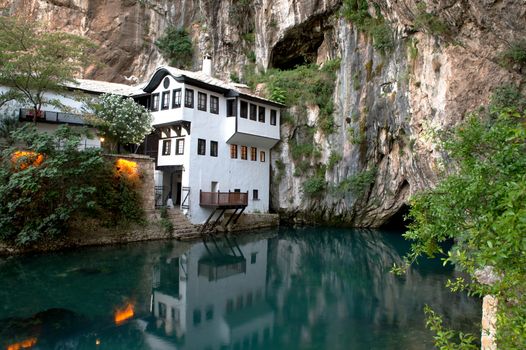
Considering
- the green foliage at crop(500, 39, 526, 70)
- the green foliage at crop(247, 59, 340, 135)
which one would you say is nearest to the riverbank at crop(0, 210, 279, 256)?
the green foliage at crop(247, 59, 340, 135)

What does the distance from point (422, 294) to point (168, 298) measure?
26.6 ft

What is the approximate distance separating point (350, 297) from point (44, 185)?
14.2 metres

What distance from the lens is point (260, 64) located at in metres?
33.2

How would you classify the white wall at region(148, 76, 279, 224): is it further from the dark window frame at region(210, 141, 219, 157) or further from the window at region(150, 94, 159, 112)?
the window at region(150, 94, 159, 112)

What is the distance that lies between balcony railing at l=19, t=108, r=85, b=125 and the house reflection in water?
12.0 metres

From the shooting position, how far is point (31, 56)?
59.4 feet

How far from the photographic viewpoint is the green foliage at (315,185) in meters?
27.6

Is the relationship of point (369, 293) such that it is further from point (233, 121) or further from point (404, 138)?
point (233, 121)

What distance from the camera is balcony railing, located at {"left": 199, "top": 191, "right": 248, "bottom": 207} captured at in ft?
79.7

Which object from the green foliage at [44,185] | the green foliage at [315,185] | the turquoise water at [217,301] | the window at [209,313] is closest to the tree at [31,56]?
the green foliage at [44,185]

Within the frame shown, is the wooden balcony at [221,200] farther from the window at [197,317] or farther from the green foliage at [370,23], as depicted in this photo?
the window at [197,317]

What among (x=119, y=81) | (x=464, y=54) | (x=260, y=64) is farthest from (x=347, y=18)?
(x=119, y=81)

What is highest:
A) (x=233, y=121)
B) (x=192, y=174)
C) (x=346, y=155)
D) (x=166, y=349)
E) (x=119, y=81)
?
(x=119, y=81)

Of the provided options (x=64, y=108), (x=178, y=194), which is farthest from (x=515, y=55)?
(x=178, y=194)
